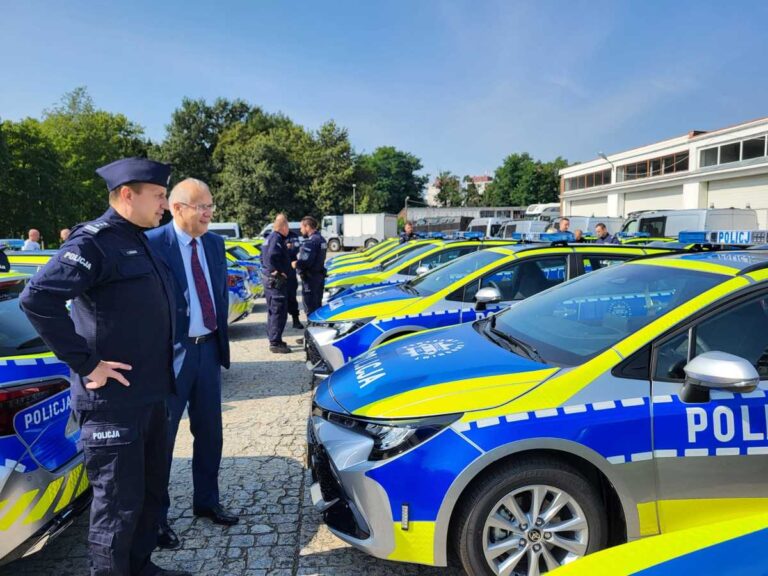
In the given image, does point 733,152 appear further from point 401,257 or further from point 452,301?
point 452,301

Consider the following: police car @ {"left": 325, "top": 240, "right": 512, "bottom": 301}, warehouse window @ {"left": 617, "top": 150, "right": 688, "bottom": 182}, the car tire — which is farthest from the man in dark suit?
warehouse window @ {"left": 617, "top": 150, "right": 688, "bottom": 182}

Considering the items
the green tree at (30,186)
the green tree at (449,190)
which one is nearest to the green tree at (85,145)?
the green tree at (30,186)

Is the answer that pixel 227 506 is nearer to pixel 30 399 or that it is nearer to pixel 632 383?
pixel 30 399

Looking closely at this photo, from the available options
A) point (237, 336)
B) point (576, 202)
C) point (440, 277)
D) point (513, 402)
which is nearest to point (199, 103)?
point (576, 202)

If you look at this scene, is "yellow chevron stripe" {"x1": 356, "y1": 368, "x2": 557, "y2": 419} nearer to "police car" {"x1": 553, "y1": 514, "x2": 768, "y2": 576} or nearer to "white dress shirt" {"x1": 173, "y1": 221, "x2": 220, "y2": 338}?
"police car" {"x1": 553, "y1": 514, "x2": 768, "y2": 576}

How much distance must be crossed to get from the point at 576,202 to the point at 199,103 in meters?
35.3

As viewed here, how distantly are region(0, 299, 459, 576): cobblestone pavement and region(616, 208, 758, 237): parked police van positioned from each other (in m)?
12.9

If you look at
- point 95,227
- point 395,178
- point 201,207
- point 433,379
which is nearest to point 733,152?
point 433,379

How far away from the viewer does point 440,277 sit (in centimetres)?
600

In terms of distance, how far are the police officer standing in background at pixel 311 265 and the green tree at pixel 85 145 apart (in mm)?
31697

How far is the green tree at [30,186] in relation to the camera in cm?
3092

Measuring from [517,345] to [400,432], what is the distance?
905 millimetres

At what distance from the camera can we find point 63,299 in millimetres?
1963

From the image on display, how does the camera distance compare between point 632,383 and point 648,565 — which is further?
point 632,383
